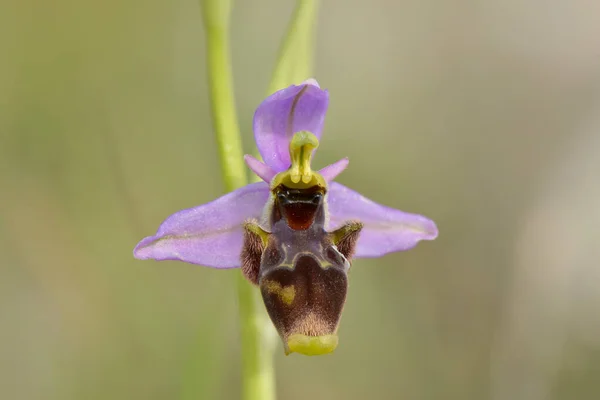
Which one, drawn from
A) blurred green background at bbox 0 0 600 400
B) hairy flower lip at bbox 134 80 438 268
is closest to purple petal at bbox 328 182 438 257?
hairy flower lip at bbox 134 80 438 268

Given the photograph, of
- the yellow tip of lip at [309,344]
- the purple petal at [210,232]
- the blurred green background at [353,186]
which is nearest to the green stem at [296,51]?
the purple petal at [210,232]

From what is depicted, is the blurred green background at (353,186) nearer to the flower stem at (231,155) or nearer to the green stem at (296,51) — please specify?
the flower stem at (231,155)

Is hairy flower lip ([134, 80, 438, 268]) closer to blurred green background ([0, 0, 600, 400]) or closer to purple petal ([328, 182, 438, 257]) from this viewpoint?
A: purple petal ([328, 182, 438, 257])

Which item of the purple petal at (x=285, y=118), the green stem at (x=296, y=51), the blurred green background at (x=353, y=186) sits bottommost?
the blurred green background at (x=353, y=186)

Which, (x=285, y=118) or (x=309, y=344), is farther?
(x=285, y=118)

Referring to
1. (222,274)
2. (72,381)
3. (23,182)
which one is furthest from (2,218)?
(222,274)

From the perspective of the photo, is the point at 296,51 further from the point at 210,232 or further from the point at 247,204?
the point at 210,232

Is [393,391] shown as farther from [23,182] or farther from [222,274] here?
[23,182]

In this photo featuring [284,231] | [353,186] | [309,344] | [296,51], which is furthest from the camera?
[353,186]

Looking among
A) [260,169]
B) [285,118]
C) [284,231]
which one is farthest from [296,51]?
[284,231]
